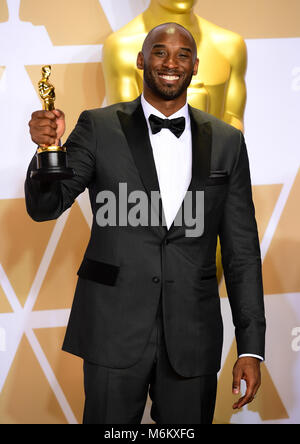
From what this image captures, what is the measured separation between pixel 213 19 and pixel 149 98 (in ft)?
4.31

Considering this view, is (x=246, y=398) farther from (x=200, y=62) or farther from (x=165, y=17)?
(x=165, y=17)

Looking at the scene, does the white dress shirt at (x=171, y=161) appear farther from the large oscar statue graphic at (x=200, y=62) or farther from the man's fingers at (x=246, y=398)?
the large oscar statue graphic at (x=200, y=62)

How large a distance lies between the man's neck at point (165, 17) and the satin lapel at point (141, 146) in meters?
0.86

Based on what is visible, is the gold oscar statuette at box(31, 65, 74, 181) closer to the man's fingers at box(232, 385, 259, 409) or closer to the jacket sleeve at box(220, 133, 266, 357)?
the jacket sleeve at box(220, 133, 266, 357)

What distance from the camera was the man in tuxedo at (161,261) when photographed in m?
1.77

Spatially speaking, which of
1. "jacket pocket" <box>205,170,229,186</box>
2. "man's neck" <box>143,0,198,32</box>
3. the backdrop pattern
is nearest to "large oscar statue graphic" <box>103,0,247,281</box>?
"man's neck" <box>143,0,198,32</box>

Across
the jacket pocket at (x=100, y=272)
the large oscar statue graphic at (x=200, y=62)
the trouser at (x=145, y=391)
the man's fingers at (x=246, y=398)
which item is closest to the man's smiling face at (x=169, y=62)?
the jacket pocket at (x=100, y=272)

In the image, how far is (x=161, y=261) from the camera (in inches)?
69.7

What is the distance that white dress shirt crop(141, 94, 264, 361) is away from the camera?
5.98 feet

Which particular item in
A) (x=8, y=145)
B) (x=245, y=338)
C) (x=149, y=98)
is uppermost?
(x=149, y=98)
